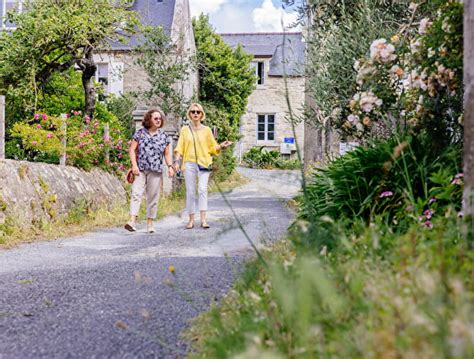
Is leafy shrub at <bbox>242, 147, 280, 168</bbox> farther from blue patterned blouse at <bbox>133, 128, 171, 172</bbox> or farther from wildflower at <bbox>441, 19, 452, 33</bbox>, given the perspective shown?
wildflower at <bbox>441, 19, 452, 33</bbox>

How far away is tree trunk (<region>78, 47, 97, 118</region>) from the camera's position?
1340 centimetres

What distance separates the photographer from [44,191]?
29.7 feet

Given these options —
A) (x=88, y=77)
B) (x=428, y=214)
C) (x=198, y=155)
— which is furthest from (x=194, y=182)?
(x=88, y=77)

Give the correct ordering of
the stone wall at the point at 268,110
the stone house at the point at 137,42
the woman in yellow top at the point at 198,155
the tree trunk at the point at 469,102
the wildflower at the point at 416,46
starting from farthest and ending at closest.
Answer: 1. the stone wall at the point at 268,110
2. the stone house at the point at 137,42
3. the woman in yellow top at the point at 198,155
4. the wildflower at the point at 416,46
5. the tree trunk at the point at 469,102

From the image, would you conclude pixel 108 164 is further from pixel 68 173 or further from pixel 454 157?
pixel 454 157

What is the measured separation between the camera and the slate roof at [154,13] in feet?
70.2

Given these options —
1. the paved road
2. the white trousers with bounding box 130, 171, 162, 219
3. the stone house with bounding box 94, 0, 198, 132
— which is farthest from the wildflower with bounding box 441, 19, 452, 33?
the stone house with bounding box 94, 0, 198, 132

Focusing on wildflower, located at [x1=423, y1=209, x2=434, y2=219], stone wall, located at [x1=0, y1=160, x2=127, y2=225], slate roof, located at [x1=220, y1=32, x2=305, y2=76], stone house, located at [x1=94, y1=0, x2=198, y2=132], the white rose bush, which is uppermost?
slate roof, located at [x1=220, y1=32, x2=305, y2=76]

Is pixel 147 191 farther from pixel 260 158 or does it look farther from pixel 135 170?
pixel 260 158

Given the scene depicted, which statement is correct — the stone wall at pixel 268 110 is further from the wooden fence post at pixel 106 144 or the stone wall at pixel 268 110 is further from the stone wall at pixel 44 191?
the stone wall at pixel 44 191

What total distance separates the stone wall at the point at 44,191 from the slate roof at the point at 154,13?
35.6ft

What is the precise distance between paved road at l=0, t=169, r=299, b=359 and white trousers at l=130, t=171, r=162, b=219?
86 cm

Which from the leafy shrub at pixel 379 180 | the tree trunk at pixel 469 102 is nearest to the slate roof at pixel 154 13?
the leafy shrub at pixel 379 180

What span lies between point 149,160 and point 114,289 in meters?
4.25
